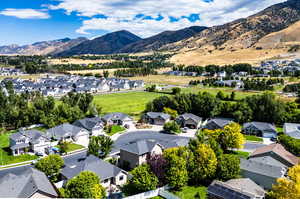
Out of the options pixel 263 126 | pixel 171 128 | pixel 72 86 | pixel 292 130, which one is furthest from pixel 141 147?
pixel 72 86

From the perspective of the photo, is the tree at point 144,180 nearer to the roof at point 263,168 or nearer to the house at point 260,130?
the roof at point 263,168

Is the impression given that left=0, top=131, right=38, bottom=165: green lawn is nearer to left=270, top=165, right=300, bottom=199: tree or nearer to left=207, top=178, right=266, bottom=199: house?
left=207, top=178, right=266, bottom=199: house

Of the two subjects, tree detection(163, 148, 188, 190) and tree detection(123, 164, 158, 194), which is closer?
tree detection(123, 164, 158, 194)

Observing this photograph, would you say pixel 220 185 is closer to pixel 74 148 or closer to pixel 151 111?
pixel 74 148

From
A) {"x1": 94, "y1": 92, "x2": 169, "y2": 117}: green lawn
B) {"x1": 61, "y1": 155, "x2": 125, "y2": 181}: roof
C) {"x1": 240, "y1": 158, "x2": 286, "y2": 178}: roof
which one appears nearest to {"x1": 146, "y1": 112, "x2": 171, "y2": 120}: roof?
{"x1": 94, "y1": 92, "x2": 169, "y2": 117}: green lawn

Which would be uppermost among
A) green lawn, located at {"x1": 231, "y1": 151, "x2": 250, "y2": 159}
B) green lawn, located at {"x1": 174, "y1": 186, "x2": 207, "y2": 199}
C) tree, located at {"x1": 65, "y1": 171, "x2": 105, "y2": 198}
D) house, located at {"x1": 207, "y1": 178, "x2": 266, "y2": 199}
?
tree, located at {"x1": 65, "y1": 171, "x2": 105, "y2": 198}
